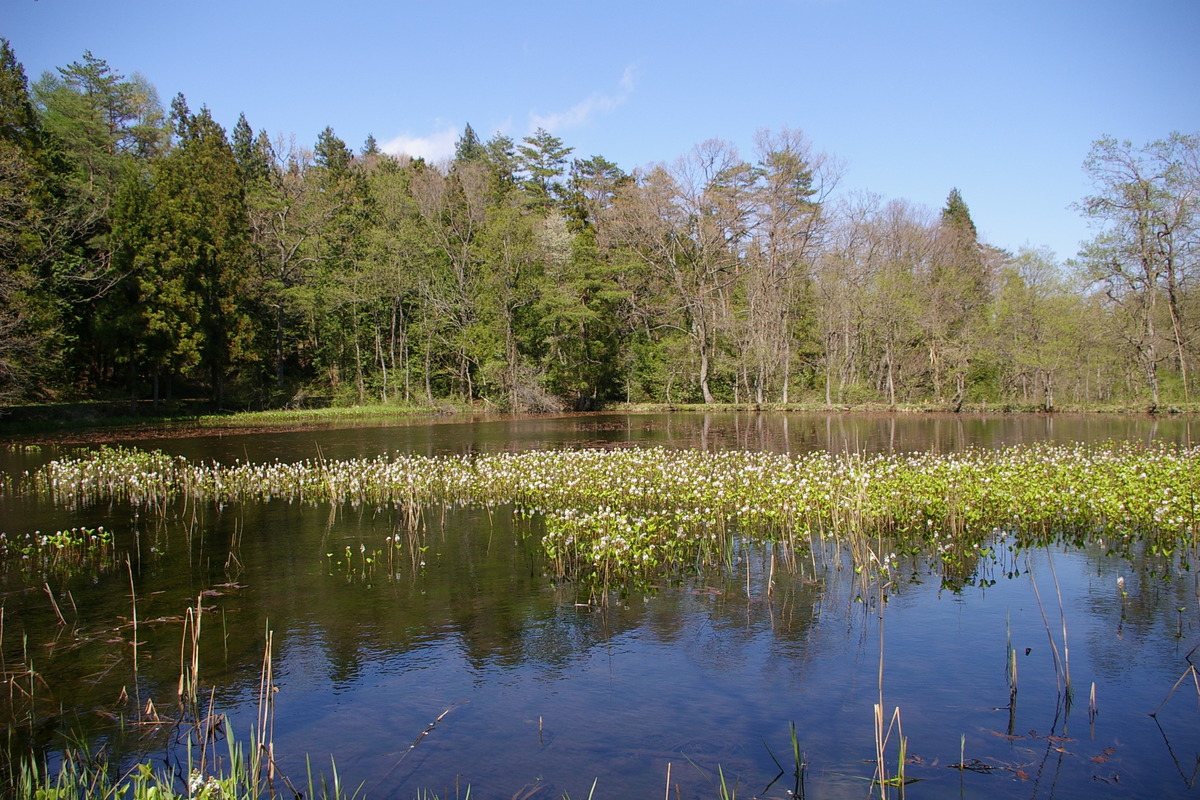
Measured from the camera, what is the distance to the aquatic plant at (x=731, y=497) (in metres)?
12.1

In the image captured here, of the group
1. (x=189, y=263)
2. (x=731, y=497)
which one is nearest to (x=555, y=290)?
(x=189, y=263)

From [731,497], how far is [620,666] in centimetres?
686

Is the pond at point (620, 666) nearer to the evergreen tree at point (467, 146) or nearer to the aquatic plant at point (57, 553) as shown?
the aquatic plant at point (57, 553)

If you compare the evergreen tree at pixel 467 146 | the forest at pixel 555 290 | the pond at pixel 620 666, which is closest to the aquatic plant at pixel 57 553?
the pond at pixel 620 666

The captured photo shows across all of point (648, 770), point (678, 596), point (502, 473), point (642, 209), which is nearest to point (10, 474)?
point (502, 473)

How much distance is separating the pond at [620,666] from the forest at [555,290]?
36245 mm

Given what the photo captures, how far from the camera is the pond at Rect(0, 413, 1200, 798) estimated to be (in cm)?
619

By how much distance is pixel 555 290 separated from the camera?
173 feet

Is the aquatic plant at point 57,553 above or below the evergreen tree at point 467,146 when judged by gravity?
below

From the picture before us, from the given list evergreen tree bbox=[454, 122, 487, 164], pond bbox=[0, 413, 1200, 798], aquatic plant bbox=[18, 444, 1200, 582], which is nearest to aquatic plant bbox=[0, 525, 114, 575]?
pond bbox=[0, 413, 1200, 798]

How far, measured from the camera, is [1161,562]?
11570 millimetres

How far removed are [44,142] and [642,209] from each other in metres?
34.9

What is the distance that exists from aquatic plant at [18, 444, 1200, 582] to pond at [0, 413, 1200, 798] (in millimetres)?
577

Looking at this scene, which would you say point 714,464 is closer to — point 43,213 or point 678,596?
point 678,596
